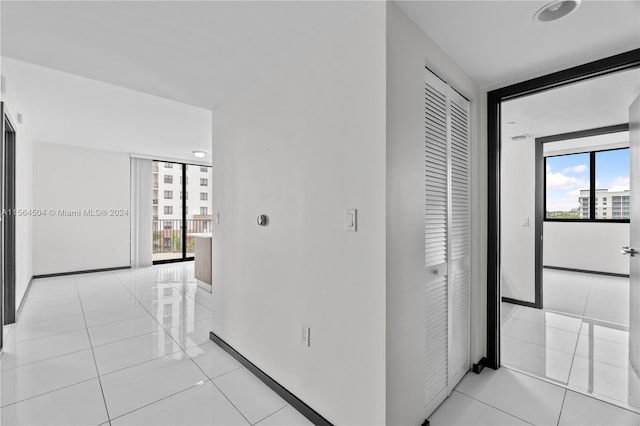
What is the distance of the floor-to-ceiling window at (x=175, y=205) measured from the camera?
24.1 ft

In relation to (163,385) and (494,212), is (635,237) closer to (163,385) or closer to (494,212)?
(494,212)

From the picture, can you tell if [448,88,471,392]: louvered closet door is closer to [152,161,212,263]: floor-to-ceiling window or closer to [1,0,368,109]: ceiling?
[1,0,368,109]: ceiling

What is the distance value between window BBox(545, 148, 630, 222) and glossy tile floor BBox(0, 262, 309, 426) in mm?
6688

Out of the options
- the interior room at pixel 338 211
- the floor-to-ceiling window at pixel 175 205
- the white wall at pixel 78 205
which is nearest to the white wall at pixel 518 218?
the interior room at pixel 338 211

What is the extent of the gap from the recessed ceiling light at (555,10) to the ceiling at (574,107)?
92cm

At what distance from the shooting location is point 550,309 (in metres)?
3.82

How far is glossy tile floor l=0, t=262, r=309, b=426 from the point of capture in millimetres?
1892

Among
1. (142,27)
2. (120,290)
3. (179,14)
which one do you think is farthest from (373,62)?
(120,290)

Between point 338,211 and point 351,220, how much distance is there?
0.12 metres

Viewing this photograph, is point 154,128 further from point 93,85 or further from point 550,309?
point 550,309

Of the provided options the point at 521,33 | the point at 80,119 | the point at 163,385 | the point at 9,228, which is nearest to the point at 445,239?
the point at 521,33

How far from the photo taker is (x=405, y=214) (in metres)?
1.59

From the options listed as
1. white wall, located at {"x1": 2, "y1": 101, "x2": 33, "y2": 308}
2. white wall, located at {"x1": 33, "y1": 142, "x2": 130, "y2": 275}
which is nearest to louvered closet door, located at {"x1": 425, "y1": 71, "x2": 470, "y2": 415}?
white wall, located at {"x1": 2, "y1": 101, "x2": 33, "y2": 308}

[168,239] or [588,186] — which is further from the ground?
[588,186]
